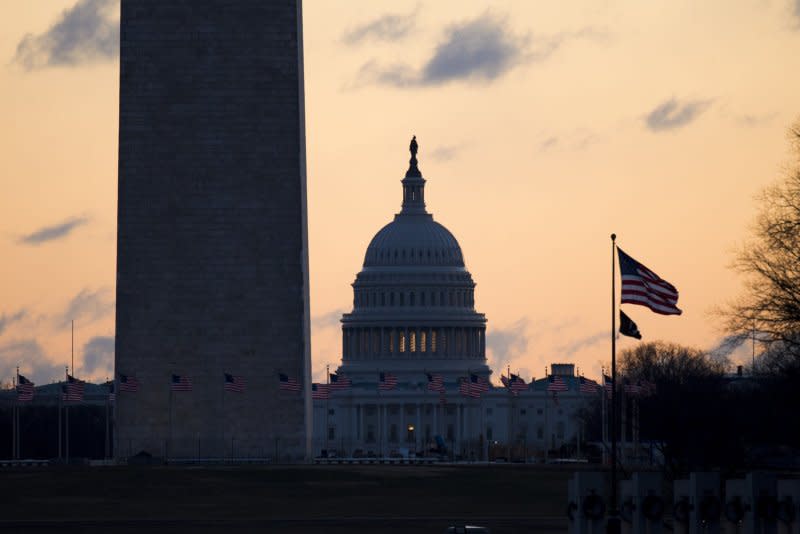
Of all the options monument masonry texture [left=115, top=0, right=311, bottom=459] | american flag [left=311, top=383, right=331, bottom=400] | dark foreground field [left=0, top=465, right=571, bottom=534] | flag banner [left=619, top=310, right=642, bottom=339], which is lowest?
dark foreground field [left=0, top=465, right=571, bottom=534]

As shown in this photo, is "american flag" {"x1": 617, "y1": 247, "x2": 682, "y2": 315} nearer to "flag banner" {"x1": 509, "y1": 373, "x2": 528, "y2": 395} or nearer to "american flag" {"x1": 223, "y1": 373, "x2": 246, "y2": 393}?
"american flag" {"x1": 223, "y1": 373, "x2": 246, "y2": 393}

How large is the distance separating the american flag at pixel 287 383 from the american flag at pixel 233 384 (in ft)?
6.30

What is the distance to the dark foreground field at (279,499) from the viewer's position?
77.8 meters

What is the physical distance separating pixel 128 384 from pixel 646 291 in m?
57.1

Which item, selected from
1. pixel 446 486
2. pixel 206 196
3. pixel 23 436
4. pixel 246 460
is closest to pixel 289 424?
pixel 246 460

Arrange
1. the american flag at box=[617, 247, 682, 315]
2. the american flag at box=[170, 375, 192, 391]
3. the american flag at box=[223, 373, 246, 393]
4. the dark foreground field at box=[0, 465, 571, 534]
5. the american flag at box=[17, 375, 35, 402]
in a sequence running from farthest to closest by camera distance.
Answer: the american flag at box=[17, 375, 35, 402] < the american flag at box=[170, 375, 192, 391] < the american flag at box=[223, 373, 246, 393] < the dark foreground field at box=[0, 465, 571, 534] < the american flag at box=[617, 247, 682, 315]

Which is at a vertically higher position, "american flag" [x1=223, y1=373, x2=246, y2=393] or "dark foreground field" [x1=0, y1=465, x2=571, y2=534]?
"american flag" [x1=223, y1=373, x2=246, y2=393]

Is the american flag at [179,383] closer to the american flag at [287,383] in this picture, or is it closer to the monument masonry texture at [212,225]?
the monument masonry texture at [212,225]

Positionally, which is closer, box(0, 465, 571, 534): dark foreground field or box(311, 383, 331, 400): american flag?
box(0, 465, 571, 534): dark foreground field

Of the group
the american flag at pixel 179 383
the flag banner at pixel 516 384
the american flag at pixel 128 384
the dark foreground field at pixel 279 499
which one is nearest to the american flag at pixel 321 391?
the flag banner at pixel 516 384

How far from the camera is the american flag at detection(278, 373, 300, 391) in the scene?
122 meters

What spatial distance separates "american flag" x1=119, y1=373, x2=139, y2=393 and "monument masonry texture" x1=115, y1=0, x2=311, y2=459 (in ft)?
1.88

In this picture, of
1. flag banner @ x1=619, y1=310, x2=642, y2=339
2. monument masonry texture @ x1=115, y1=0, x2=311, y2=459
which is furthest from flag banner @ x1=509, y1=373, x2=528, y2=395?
flag banner @ x1=619, y1=310, x2=642, y2=339

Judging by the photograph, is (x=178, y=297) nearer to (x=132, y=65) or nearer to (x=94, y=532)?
(x=132, y=65)
